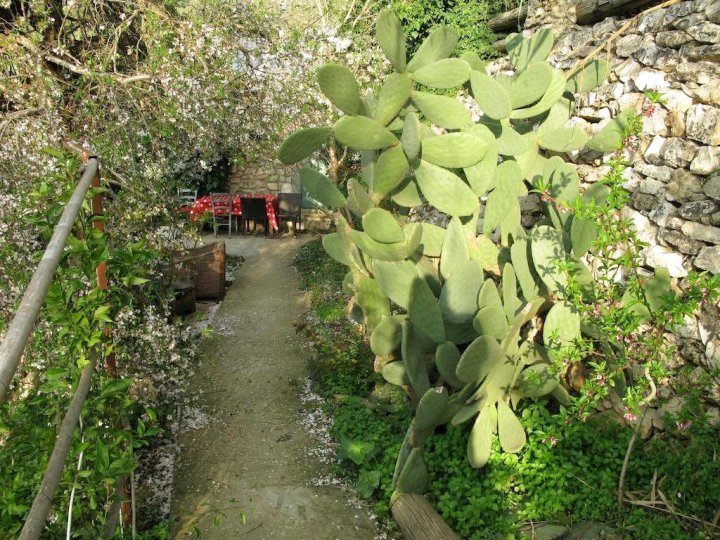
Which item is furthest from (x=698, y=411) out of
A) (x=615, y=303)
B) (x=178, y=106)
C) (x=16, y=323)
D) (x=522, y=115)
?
(x=178, y=106)

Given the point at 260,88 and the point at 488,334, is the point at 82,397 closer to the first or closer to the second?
the point at 488,334

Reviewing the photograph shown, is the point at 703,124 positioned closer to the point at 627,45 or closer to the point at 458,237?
the point at 627,45

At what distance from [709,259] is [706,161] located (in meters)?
0.43

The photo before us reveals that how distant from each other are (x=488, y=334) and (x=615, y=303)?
0.54 meters

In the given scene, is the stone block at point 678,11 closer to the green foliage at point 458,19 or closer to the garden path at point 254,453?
the green foliage at point 458,19

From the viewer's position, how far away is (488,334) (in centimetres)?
260

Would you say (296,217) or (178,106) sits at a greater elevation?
(178,106)

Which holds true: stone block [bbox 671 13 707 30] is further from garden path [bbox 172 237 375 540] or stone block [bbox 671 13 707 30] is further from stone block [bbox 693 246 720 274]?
garden path [bbox 172 237 375 540]

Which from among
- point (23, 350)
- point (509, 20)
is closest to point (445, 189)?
point (23, 350)

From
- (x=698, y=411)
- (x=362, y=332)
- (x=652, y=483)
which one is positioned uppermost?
(x=698, y=411)

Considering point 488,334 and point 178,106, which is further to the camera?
point 178,106

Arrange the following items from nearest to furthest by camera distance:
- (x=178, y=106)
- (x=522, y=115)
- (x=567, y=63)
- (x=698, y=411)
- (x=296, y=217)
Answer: (x=698, y=411), (x=522, y=115), (x=567, y=63), (x=178, y=106), (x=296, y=217)

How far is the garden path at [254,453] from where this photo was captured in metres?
2.75

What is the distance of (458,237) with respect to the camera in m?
2.73
